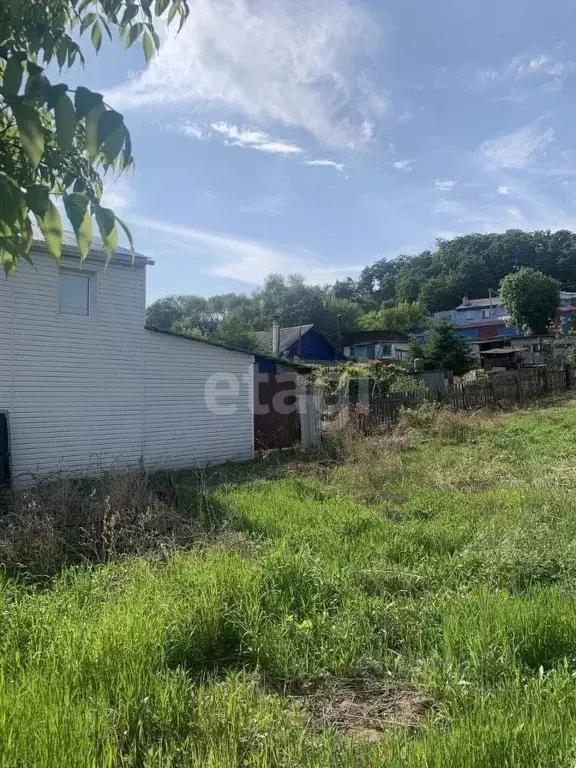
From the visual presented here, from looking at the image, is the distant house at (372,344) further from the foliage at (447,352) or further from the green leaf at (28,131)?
the green leaf at (28,131)

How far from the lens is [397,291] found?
7750 centimetres

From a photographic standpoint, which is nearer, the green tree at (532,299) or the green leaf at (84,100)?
the green leaf at (84,100)

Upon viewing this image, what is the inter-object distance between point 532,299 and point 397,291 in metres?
36.3

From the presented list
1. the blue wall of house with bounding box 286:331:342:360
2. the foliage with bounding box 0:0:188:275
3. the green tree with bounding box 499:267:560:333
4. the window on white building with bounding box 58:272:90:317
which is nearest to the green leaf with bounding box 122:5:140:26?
the foliage with bounding box 0:0:188:275

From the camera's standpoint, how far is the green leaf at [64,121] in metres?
1.03

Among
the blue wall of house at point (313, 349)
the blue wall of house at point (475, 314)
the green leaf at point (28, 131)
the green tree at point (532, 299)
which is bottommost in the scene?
the green leaf at point (28, 131)

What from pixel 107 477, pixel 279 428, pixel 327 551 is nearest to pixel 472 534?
pixel 327 551

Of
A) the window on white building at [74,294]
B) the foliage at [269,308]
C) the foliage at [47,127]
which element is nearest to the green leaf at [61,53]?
the foliage at [47,127]

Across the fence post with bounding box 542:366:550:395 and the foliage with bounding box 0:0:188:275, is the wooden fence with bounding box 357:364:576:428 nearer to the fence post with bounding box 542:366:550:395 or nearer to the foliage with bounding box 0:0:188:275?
the fence post with bounding box 542:366:550:395

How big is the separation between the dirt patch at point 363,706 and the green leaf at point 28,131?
259 centimetres

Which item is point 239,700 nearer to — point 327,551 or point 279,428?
point 327,551

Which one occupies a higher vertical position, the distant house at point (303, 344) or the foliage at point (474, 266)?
the foliage at point (474, 266)

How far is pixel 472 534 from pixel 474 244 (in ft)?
269

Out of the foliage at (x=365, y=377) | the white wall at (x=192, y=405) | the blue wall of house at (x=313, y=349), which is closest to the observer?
the white wall at (x=192, y=405)
